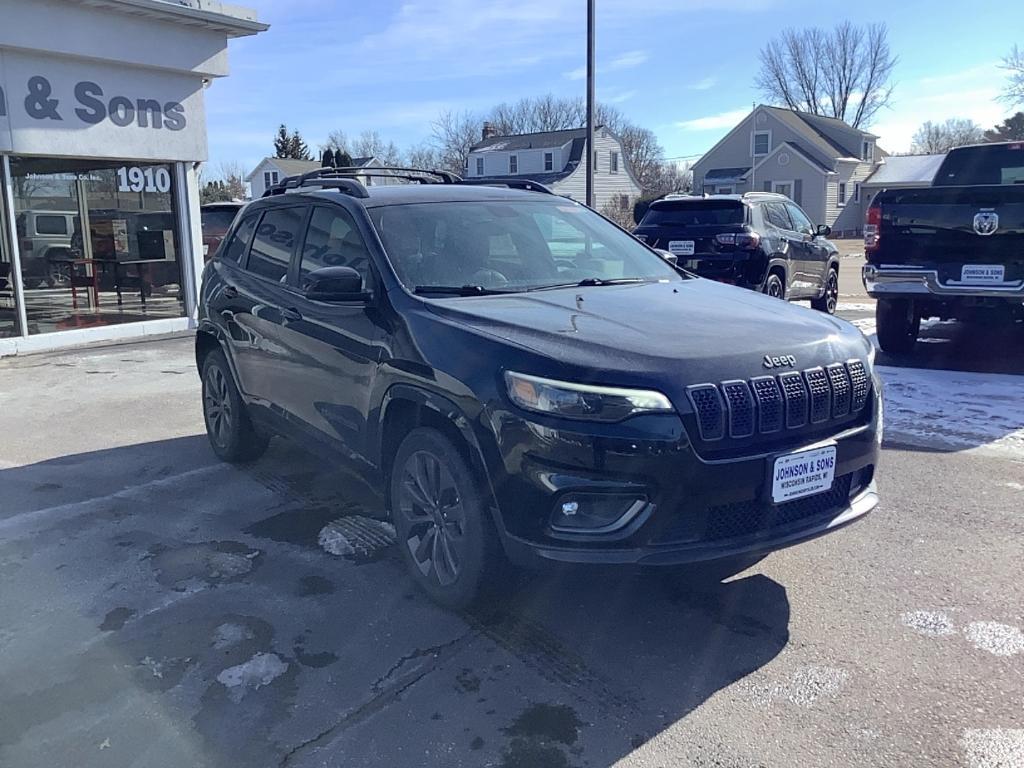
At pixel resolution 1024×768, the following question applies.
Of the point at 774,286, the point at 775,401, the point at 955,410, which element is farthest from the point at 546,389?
the point at 774,286

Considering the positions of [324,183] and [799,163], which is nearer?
[324,183]

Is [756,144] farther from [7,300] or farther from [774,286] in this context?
[7,300]

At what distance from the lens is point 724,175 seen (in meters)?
52.2

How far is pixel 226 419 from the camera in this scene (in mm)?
5883

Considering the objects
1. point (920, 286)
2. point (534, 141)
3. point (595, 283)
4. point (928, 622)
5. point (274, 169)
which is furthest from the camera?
point (274, 169)

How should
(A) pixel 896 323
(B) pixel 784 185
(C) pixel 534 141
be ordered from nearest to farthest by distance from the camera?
(A) pixel 896 323 < (B) pixel 784 185 < (C) pixel 534 141

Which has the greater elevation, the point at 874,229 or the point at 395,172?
the point at 395,172

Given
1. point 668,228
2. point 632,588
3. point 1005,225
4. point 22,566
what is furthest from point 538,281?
point 668,228

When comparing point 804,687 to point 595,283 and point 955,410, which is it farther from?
point 955,410

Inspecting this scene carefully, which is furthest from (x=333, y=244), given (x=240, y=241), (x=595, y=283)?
(x=240, y=241)

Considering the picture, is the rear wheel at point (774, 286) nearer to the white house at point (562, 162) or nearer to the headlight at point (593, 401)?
the headlight at point (593, 401)

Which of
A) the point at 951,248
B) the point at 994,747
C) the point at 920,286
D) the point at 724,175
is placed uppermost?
the point at 724,175

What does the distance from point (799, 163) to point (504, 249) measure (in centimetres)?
4860

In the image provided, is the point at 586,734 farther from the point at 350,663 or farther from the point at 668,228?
the point at 668,228
